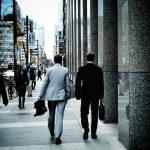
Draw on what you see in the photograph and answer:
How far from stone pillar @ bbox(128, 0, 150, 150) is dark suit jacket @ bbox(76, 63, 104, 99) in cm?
132

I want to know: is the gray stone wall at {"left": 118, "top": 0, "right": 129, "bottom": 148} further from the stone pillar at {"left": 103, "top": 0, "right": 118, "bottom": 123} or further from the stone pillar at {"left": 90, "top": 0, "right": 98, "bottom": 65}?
the stone pillar at {"left": 90, "top": 0, "right": 98, "bottom": 65}

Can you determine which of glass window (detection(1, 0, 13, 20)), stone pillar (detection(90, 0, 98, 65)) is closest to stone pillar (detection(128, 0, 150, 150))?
stone pillar (detection(90, 0, 98, 65))

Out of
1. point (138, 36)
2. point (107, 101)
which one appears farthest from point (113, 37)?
point (138, 36)

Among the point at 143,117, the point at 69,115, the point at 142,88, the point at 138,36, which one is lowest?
the point at 69,115

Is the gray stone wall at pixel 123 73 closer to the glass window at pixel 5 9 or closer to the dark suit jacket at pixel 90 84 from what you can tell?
the dark suit jacket at pixel 90 84

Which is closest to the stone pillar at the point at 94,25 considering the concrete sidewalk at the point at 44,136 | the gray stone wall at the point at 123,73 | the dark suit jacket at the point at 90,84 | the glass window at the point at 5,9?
the concrete sidewalk at the point at 44,136

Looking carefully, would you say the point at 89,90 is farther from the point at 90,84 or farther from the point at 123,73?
the point at 123,73

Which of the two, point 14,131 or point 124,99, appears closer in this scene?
point 124,99

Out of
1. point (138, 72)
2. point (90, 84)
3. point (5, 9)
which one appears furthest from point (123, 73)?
point (5, 9)

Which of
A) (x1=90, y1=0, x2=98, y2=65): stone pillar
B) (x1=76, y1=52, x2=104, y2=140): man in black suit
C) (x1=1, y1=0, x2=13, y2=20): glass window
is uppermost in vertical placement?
(x1=1, y1=0, x2=13, y2=20): glass window

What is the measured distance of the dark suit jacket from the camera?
8125mm

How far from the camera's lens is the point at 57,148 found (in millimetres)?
7316

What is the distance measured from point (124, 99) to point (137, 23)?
5.13 feet

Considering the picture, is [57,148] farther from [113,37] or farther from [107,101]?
[113,37]
